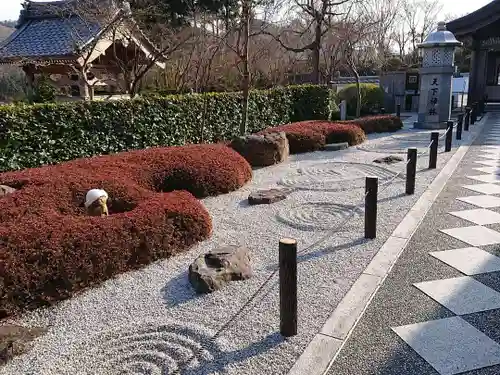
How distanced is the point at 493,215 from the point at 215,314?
4146mm

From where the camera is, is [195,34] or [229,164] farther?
[195,34]

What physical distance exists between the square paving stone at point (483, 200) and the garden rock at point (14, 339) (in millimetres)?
5686

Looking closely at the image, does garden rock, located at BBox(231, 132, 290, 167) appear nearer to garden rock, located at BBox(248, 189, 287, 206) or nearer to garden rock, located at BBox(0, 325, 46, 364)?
garden rock, located at BBox(248, 189, 287, 206)

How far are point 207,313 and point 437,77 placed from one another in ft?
46.7

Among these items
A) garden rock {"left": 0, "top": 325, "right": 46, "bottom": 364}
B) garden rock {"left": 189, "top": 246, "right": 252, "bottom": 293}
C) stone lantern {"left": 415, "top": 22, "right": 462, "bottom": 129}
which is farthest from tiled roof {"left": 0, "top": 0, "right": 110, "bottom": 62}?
stone lantern {"left": 415, "top": 22, "right": 462, "bottom": 129}

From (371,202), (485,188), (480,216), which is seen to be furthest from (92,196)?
(485,188)

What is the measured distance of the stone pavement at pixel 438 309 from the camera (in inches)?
102

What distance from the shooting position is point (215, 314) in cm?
Result: 320

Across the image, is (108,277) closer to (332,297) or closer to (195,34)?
(332,297)

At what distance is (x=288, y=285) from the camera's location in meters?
2.76

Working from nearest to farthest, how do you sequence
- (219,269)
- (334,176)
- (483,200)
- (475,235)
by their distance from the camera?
(219,269), (475,235), (483,200), (334,176)

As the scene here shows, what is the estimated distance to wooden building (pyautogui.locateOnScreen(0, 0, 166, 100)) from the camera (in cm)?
1086

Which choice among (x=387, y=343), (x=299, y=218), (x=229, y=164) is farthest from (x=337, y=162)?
(x=387, y=343)

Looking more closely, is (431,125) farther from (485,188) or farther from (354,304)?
(354,304)
